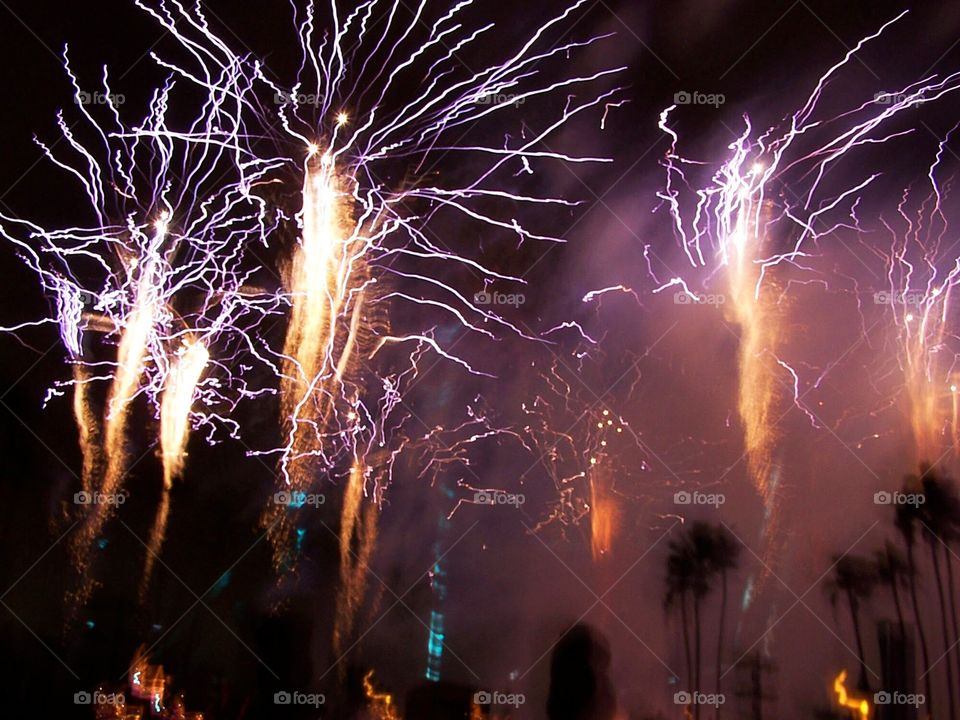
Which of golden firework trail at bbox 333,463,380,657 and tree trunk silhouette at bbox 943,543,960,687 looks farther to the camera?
tree trunk silhouette at bbox 943,543,960,687

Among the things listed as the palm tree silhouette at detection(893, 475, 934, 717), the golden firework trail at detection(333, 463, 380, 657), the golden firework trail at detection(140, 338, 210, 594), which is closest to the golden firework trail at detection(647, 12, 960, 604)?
the palm tree silhouette at detection(893, 475, 934, 717)

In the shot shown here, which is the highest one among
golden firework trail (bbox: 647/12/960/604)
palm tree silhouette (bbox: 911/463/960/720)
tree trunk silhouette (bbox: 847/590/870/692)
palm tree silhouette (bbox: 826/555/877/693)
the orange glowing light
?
golden firework trail (bbox: 647/12/960/604)

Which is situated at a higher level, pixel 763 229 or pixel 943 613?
pixel 763 229

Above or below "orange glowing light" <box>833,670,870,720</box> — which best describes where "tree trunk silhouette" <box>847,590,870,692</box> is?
above

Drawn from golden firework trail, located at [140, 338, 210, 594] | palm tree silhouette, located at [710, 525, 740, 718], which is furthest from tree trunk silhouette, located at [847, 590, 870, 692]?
golden firework trail, located at [140, 338, 210, 594]

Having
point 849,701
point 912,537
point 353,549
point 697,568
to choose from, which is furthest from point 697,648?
point 353,549

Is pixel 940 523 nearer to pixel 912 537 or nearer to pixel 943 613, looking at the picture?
pixel 912 537

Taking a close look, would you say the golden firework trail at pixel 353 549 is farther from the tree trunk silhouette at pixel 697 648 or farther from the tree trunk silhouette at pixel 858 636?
the tree trunk silhouette at pixel 858 636

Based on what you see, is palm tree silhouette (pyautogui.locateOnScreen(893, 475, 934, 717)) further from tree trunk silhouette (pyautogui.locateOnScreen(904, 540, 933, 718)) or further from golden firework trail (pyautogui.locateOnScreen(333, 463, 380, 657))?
golden firework trail (pyautogui.locateOnScreen(333, 463, 380, 657))

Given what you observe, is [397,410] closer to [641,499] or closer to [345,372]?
[345,372]

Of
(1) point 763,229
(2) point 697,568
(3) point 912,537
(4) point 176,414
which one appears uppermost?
(1) point 763,229

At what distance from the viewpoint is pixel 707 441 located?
250cm

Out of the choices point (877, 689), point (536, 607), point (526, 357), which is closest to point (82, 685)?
point (536, 607)

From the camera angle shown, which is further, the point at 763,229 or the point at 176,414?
the point at 763,229
